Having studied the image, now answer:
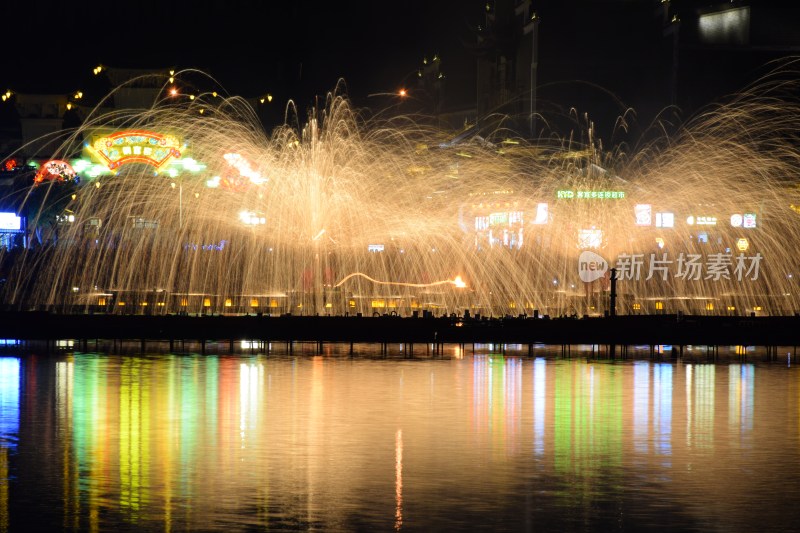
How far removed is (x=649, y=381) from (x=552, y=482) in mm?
13933

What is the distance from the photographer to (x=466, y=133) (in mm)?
95875

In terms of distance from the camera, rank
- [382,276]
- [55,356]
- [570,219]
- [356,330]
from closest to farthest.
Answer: [55,356] < [356,330] < [382,276] < [570,219]

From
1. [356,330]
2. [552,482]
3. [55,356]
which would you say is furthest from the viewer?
[356,330]

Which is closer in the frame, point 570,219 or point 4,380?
point 4,380

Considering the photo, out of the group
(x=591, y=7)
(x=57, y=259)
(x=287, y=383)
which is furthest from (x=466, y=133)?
(x=287, y=383)

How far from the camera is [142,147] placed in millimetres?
59188

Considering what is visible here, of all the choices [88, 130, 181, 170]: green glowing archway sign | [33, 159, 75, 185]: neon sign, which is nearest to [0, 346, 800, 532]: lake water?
[88, 130, 181, 170]: green glowing archway sign

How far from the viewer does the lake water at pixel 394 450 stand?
1278 cm

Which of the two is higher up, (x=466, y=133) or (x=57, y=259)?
(x=466, y=133)

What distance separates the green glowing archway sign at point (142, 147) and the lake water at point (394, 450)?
30.7m

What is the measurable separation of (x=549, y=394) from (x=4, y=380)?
13448 mm

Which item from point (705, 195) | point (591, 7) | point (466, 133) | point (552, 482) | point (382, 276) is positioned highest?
point (591, 7)

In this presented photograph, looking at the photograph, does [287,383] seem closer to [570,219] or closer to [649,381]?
[649,381]

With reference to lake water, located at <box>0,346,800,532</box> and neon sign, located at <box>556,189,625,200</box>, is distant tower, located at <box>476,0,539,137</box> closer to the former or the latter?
neon sign, located at <box>556,189,625,200</box>
